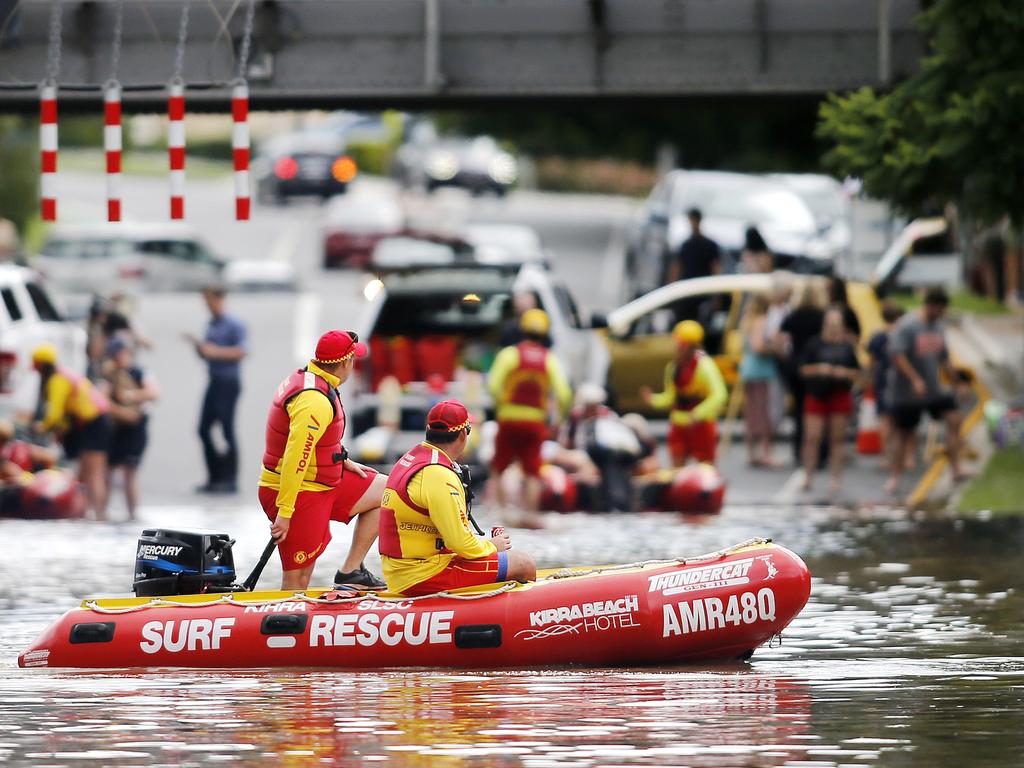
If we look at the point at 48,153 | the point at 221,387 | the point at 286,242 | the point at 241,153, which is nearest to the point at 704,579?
the point at 241,153

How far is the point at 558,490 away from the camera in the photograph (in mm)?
19391

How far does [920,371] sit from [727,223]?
1053 cm

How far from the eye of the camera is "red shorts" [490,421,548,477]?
18969 mm

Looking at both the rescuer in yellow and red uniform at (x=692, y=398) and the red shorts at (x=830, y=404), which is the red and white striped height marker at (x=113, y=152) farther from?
the red shorts at (x=830, y=404)

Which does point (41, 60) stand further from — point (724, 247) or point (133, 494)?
point (724, 247)

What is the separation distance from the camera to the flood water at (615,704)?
9641 millimetres

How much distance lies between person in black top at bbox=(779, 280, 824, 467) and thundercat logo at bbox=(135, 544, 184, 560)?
31.5 ft

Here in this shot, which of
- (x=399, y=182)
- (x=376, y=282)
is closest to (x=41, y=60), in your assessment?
(x=376, y=282)

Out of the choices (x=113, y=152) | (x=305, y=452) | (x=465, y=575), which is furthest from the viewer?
(x=113, y=152)

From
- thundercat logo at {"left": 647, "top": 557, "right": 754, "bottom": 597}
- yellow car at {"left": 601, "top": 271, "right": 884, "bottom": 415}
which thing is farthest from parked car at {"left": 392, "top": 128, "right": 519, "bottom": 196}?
thundercat logo at {"left": 647, "top": 557, "right": 754, "bottom": 597}

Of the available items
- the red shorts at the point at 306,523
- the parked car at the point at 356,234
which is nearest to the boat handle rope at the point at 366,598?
the red shorts at the point at 306,523

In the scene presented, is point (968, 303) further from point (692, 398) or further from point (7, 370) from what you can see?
point (7, 370)

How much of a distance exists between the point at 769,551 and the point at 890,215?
993cm

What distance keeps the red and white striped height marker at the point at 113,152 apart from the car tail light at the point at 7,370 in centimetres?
521
